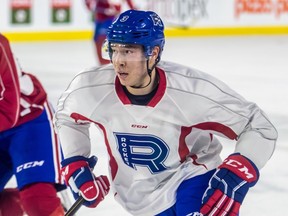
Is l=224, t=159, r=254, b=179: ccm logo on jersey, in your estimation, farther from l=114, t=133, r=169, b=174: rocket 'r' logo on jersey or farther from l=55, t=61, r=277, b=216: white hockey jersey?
l=114, t=133, r=169, b=174: rocket 'r' logo on jersey

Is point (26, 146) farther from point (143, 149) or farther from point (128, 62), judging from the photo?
point (128, 62)

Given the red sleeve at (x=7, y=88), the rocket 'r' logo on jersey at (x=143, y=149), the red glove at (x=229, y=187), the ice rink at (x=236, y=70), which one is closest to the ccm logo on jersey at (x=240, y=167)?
the red glove at (x=229, y=187)

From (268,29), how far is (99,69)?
7725 mm

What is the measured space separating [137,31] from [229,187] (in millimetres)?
477

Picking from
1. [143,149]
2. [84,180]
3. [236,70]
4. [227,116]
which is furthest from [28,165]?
[236,70]

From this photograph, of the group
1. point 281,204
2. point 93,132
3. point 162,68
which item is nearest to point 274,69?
point 93,132

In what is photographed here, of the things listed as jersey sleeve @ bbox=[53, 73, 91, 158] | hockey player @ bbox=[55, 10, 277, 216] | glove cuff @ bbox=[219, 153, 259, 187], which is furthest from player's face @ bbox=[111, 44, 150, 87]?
glove cuff @ bbox=[219, 153, 259, 187]

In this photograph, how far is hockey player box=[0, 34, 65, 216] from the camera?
2.60m

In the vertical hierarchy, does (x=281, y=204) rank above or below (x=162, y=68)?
below

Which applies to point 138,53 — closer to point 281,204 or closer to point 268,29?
point 281,204

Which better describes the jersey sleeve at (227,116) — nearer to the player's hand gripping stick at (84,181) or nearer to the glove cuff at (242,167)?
the glove cuff at (242,167)

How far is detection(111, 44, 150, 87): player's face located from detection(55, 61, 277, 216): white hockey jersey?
105 millimetres

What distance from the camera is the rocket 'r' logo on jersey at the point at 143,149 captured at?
2326 mm

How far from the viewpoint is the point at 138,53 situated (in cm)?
221
